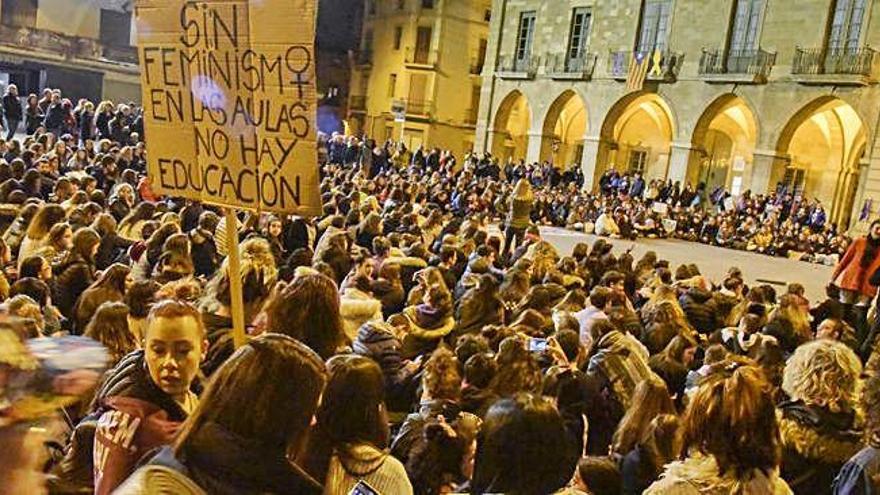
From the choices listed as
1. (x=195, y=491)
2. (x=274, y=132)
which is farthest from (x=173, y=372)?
(x=274, y=132)

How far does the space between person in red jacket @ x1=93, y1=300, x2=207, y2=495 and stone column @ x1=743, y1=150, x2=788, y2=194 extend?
2695cm

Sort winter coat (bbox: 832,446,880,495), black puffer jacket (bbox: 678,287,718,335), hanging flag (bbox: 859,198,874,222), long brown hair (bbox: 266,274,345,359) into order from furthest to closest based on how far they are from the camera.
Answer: hanging flag (bbox: 859,198,874,222) < black puffer jacket (bbox: 678,287,718,335) < long brown hair (bbox: 266,274,345,359) < winter coat (bbox: 832,446,880,495)

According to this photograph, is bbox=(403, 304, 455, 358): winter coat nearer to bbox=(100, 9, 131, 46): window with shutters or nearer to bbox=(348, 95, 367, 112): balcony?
bbox=(100, 9, 131, 46): window with shutters

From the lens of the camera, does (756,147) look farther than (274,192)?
Yes

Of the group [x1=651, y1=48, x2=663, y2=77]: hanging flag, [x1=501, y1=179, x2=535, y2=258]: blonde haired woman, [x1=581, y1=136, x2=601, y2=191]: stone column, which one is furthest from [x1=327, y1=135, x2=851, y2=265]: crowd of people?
[x1=501, y1=179, x2=535, y2=258]: blonde haired woman

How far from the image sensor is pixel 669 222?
76.6 feet

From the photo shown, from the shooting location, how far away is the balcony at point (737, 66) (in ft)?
88.1

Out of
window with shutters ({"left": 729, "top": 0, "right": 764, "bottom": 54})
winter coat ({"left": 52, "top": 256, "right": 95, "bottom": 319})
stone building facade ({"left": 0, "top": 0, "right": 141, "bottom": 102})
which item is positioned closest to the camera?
winter coat ({"left": 52, "top": 256, "right": 95, "bottom": 319})

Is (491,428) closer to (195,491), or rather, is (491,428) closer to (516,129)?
(195,491)

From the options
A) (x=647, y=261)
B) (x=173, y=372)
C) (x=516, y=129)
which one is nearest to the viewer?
(x=173, y=372)

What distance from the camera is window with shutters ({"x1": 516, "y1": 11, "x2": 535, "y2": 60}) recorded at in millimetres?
36062

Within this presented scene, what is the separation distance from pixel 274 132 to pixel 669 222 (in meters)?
21.2

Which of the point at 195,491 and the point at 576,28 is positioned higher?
the point at 576,28

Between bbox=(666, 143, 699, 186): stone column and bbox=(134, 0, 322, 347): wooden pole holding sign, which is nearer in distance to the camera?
bbox=(134, 0, 322, 347): wooden pole holding sign
